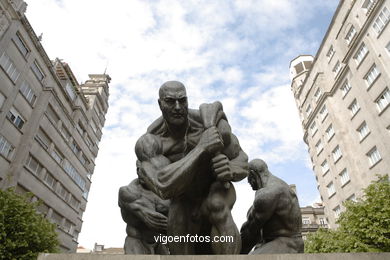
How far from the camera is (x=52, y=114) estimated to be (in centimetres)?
3409

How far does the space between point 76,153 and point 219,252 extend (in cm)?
4193

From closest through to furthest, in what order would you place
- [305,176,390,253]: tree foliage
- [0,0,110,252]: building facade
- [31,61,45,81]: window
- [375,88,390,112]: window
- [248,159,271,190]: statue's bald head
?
[248,159,271,190]: statue's bald head, [305,176,390,253]: tree foliage, [375,88,390,112]: window, [0,0,110,252]: building facade, [31,61,45,81]: window

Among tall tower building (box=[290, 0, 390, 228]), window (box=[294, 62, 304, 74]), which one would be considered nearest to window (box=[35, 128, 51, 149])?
tall tower building (box=[290, 0, 390, 228])

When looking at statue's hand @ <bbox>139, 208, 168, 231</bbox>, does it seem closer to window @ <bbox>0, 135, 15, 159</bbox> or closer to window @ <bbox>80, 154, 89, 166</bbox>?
window @ <bbox>0, 135, 15, 159</bbox>

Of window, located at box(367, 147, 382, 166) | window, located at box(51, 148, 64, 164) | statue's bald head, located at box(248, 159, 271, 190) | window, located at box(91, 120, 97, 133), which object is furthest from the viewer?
window, located at box(91, 120, 97, 133)

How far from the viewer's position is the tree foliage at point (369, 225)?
13758 millimetres

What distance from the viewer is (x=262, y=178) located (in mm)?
3268

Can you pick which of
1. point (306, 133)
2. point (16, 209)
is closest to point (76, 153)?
point (16, 209)

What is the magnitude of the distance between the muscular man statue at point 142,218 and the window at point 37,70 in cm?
3183

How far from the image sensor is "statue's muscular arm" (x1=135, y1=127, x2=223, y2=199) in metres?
2.43

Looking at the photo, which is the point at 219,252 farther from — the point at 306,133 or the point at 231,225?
the point at 306,133

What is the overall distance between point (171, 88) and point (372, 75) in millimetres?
28609

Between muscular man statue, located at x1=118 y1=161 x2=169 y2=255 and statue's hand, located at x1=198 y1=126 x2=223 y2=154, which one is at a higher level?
statue's hand, located at x1=198 y1=126 x2=223 y2=154

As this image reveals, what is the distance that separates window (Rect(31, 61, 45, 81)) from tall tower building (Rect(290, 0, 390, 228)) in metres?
33.0
